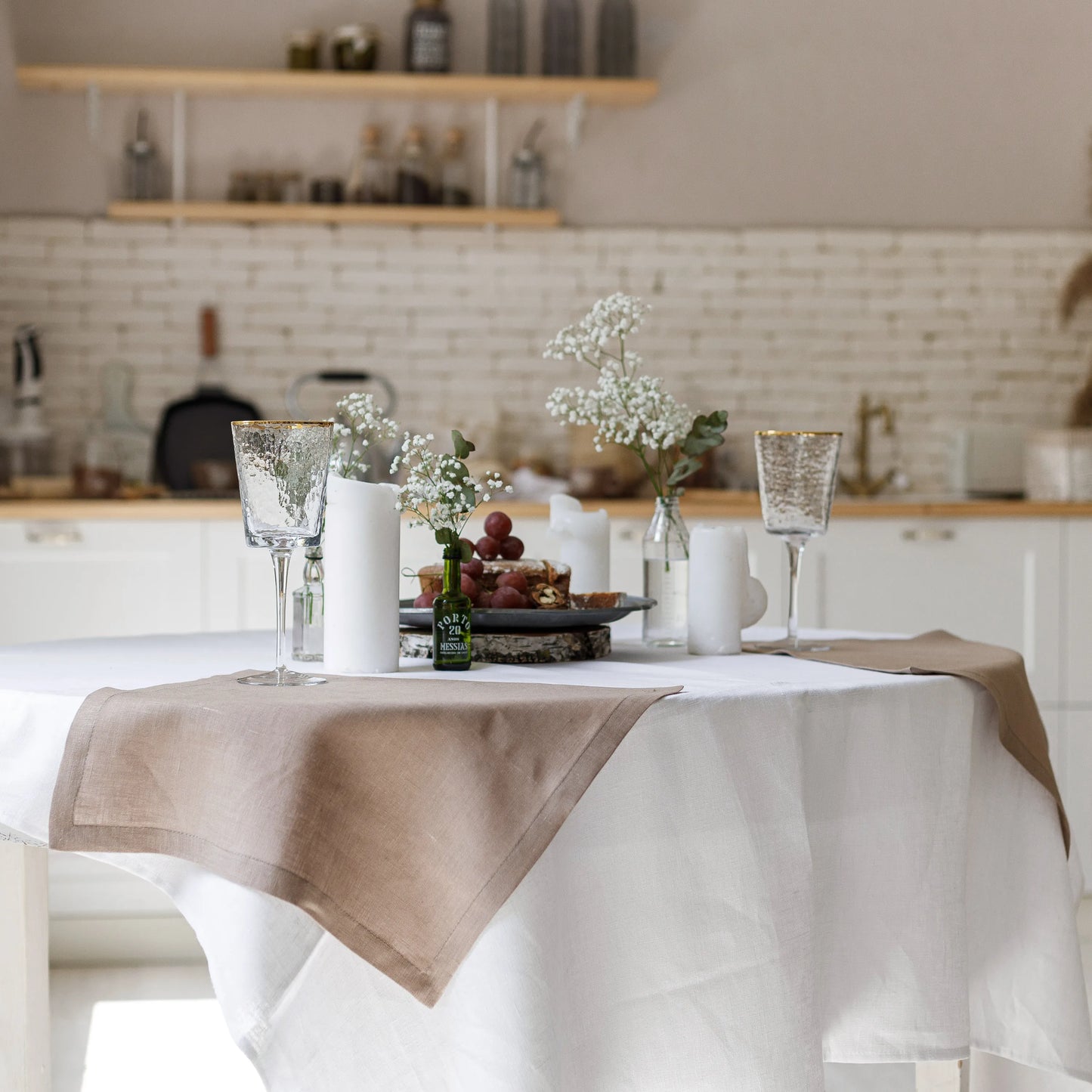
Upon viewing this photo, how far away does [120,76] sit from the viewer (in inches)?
154

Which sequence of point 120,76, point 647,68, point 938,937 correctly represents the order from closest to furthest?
point 938,937 < point 120,76 < point 647,68

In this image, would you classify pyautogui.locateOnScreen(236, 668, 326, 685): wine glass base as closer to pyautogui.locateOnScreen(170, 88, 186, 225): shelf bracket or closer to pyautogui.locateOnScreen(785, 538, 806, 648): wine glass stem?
pyautogui.locateOnScreen(785, 538, 806, 648): wine glass stem

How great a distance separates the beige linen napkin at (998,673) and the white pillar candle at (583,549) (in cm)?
31

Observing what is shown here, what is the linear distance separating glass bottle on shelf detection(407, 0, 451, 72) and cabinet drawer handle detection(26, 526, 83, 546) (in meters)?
1.66

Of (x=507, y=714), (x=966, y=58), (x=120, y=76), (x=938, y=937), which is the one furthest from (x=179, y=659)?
(x=966, y=58)

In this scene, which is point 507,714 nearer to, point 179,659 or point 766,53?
point 179,659

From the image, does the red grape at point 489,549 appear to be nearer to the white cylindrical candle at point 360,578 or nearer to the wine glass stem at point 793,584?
the white cylindrical candle at point 360,578

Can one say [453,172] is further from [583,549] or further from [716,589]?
[716,589]

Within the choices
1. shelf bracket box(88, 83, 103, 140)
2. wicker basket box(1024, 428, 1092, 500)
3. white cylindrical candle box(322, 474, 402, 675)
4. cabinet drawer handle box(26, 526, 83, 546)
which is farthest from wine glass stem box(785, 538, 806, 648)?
shelf bracket box(88, 83, 103, 140)

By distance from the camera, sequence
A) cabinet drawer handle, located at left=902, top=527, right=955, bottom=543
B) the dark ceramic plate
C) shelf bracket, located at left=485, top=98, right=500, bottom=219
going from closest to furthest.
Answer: the dark ceramic plate < cabinet drawer handle, located at left=902, top=527, right=955, bottom=543 < shelf bracket, located at left=485, top=98, right=500, bottom=219

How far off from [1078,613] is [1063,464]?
0.52 meters

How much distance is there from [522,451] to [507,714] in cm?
298

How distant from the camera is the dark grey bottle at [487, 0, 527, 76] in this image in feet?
13.3

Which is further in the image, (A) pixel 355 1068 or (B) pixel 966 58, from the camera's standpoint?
(B) pixel 966 58
